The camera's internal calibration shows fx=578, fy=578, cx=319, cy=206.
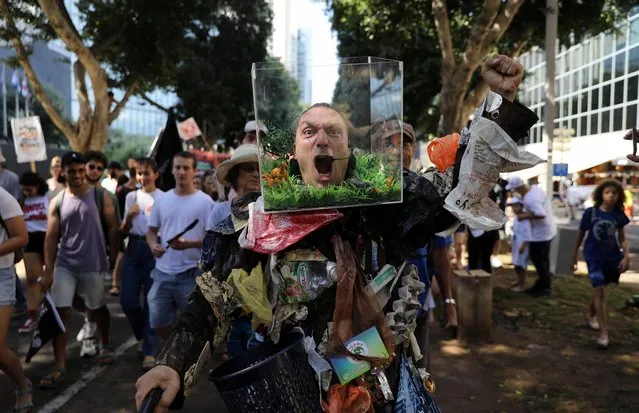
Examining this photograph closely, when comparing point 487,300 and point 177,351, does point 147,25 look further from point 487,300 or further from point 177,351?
point 177,351

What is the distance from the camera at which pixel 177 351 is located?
68.4 inches

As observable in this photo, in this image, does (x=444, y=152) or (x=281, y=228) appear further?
(x=444, y=152)

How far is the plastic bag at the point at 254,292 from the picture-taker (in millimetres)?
1867

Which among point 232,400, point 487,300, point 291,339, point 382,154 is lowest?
point 487,300

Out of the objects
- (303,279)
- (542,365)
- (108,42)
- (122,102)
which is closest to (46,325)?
(303,279)

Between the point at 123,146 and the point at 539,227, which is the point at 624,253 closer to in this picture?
the point at 539,227

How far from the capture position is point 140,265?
5645 mm

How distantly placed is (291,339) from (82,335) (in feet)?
15.5

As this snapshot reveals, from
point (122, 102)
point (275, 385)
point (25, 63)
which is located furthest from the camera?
point (122, 102)

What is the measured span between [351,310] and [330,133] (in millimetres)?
558

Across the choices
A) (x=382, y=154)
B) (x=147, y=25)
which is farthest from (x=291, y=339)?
(x=147, y=25)

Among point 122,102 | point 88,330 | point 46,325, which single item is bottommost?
point 88,330

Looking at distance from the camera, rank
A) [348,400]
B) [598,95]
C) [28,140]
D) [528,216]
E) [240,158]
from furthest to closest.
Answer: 1. [598,95]
2. [28,140]
3. [528,216]
4. [240,158]
5. [348,400]

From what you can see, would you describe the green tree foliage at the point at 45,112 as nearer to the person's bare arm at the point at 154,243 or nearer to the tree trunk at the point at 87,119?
the tree trunk at the point at 87,119
